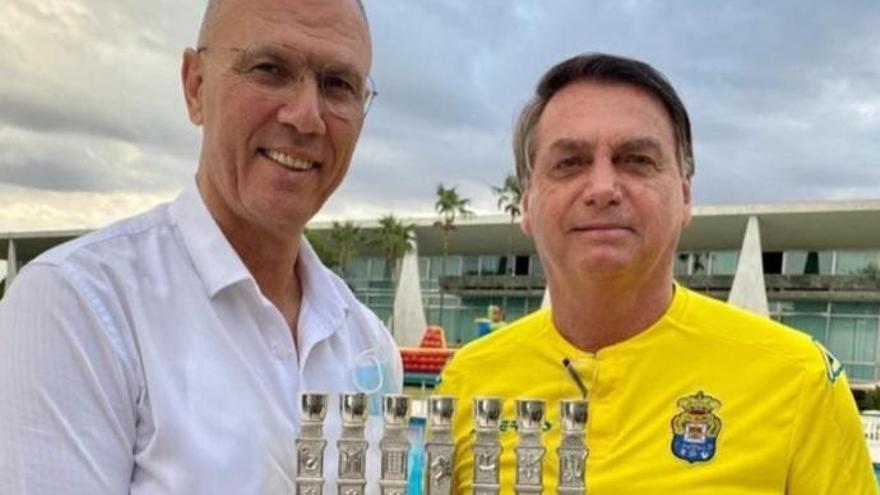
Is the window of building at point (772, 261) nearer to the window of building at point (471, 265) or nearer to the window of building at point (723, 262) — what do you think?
the window of building at point (723, 262)

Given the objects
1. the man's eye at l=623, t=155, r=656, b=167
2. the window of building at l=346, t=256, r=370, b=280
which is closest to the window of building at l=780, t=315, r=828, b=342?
the window of building at l=346, t=256, r=370, b=280

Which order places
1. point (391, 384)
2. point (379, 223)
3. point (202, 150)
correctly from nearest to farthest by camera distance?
point (202, 150) → point (391, 384) → point (379, 223)

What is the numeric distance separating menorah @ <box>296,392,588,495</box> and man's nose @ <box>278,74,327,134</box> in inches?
29.3

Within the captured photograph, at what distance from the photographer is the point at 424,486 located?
2449mm

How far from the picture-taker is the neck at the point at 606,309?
2.95 meters

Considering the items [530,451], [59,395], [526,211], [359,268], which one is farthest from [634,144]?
[359,268]

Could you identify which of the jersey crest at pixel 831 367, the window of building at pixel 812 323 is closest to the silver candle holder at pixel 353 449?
the jersey crest at pixel 831 367

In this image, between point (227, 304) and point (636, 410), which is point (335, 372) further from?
point (636, 410)

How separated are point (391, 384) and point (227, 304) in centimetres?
75

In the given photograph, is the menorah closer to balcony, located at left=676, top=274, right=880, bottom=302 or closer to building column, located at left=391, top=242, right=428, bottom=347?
balcony, located at left=676, top=274, right=880, bottom=302

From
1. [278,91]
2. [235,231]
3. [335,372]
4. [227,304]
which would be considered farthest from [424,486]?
[278,91]

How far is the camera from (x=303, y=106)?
2516 millimetres

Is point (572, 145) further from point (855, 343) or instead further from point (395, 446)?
point (855, 343)

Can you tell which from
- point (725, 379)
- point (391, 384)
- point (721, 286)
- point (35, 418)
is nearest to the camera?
point (35, 418)
